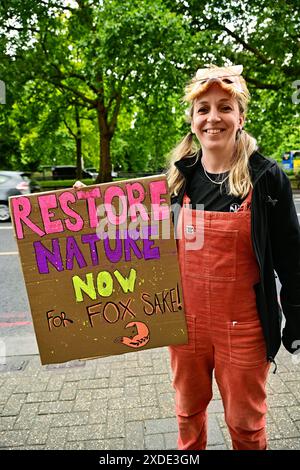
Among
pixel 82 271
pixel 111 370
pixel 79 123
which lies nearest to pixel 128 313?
pixel 82 271

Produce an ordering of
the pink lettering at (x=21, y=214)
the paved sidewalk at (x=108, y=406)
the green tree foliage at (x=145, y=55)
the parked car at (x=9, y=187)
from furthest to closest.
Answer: the parked car at (x=9, y=187), the green tree foliage at (x=145, y=55), the paved sidewalk at (x=108, y=406), the pink lettering at (x=21, y=214)

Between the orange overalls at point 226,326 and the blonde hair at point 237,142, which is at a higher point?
the blonde hair at point 237,142

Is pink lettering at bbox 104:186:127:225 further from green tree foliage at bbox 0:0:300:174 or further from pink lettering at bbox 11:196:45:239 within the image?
green tree foliage at bbox 0:0:300:174

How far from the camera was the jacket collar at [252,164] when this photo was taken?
1.55 m

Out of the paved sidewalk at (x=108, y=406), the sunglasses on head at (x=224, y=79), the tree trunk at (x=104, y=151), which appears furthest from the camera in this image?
the tree trunk at (x=104, y=151)

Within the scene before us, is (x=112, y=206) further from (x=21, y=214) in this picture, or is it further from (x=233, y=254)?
(x=233, y=254)

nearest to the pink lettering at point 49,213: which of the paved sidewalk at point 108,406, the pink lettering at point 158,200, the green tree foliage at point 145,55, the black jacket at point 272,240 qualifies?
the pink lettering at point 158,200

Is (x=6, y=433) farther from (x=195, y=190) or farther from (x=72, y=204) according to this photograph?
(x=195, y=190)

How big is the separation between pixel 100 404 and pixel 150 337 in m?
1.09

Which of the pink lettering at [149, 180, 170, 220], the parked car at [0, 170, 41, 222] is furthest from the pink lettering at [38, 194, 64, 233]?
the parked car at [0, 170, 41, 222]

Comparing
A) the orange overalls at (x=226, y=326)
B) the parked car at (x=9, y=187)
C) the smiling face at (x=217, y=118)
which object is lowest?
the parked car at (x=9, y=187)

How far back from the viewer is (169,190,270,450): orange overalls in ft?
5.09

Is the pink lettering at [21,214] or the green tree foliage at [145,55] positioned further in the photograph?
the green tree foliage at [145,55]

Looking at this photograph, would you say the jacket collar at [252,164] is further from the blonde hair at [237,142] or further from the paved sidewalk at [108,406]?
the paved sidewalk at [108,406]
